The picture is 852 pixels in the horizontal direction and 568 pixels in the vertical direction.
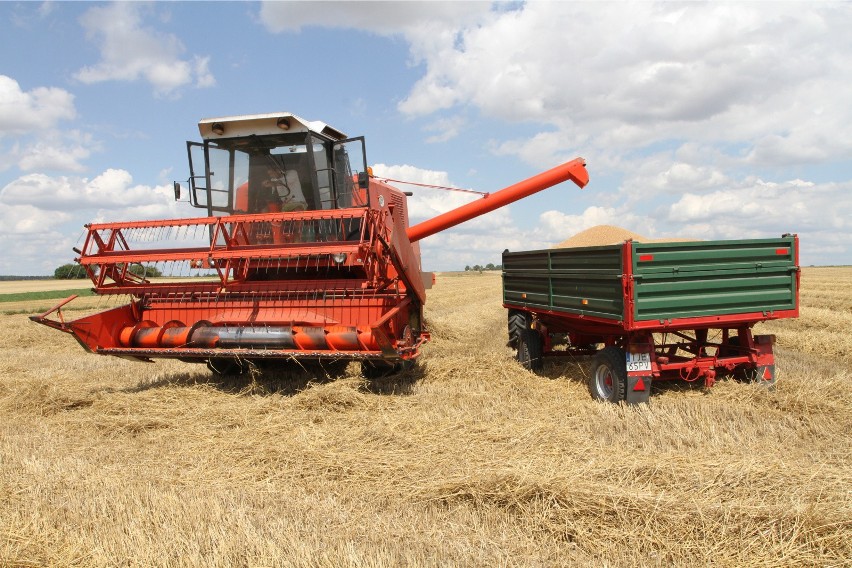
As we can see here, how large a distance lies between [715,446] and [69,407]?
5397 millimetres

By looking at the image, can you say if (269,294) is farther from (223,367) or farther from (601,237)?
(601,237)

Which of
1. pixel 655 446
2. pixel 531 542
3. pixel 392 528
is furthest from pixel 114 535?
pixel 655 446

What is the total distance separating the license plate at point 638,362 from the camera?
5.77 m

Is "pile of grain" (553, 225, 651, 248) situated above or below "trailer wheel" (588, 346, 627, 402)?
above

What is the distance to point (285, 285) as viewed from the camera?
712cm

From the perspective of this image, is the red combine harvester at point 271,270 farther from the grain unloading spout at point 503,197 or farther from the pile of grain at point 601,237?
the pile of grain at point 601,237

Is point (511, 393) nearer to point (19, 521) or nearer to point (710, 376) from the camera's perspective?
point (710, 376)

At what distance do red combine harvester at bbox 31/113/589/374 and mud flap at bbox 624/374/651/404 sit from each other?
6.44 ft

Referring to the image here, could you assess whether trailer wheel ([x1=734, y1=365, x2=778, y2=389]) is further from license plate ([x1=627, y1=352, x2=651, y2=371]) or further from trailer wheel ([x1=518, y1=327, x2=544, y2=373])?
trailer wheel ([x1=518, y1=327, x2=544, y2=373])

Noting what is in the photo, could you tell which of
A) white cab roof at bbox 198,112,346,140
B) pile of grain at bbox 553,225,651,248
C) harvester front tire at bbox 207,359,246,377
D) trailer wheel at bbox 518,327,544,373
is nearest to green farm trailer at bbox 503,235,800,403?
trailer wheel at bbox 518,327,544,373

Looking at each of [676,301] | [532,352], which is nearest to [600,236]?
[532,352]

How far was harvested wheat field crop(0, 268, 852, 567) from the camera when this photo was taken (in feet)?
10.0

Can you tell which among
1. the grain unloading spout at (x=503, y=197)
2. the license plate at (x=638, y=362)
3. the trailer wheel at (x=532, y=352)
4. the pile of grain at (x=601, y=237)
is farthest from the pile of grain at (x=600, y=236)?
the license plate at (x=638, y=362)

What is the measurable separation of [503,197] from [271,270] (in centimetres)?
424
